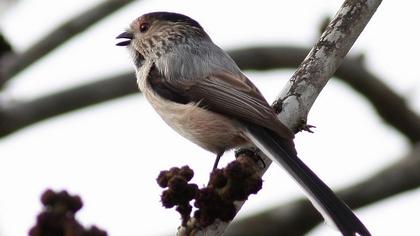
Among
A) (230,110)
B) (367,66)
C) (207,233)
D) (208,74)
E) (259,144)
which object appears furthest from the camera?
(367,66)

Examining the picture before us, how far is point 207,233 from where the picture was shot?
3199 millimetres

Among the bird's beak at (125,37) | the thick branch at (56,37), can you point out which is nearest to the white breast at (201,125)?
the bird's beak at (125,37)

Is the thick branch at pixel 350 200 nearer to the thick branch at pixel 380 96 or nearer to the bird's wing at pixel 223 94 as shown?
the thick branch at pixel 380 96

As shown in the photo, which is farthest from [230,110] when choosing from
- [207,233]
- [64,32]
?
[64,32]

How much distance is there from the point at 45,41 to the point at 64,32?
17 cm

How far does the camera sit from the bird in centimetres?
369

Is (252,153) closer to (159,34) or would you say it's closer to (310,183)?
(310,183)

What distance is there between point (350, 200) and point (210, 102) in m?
2.35

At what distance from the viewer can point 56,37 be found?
6.45m

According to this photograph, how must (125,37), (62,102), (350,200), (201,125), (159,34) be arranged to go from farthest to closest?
(350,200) → (62,102) → (125,37) → (159,34) → (201,125)

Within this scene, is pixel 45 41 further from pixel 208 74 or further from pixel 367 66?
Answer: pixel 367 66

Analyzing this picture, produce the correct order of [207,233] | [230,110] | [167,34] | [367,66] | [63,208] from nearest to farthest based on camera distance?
[63,208]
[207,233]
[230,110]
[167,34]
[367,66]

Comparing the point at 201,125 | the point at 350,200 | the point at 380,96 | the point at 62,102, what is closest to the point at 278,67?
the point at 380,96

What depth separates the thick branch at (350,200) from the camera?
6.41 meters
